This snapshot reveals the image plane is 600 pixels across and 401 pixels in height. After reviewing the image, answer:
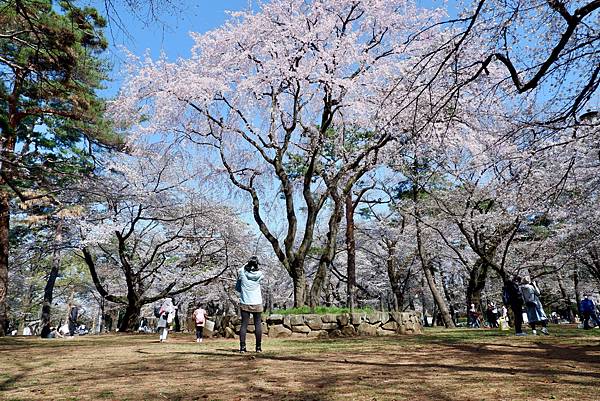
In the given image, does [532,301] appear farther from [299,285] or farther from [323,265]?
[299,285]

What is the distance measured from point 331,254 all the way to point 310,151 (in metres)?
3.27

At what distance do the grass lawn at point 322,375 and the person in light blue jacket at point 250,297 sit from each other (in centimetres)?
33

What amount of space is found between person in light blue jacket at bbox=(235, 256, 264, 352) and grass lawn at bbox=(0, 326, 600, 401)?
0.33 m

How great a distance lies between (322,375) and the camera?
15.2 ft

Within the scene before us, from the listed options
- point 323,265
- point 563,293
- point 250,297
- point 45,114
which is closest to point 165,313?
point 323,265

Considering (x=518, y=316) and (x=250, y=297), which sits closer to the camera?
(x=250, y=297)

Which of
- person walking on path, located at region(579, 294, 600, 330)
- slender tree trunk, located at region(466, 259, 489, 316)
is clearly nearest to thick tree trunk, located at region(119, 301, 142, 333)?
slender tree trunk, located at region(466, 259, 489, 316)

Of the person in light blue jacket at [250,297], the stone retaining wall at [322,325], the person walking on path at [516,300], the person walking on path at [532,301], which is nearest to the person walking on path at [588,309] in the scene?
the person walking on path at [532,301]

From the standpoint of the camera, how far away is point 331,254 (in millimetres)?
13188

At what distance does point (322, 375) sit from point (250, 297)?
2580 millimetres

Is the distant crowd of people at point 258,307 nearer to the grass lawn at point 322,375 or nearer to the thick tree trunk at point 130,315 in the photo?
the grass lawn at point 322,375

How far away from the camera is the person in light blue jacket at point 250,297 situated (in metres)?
6.84

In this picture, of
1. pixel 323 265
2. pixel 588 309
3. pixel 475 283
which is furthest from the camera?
pixel 475 283

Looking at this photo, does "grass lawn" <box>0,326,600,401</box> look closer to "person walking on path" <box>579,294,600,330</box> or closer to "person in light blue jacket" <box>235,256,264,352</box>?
"person in light blue jacket" <box>235,256,264,352</box>
